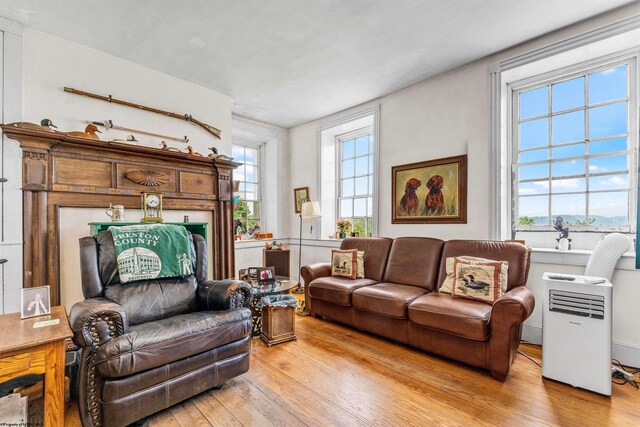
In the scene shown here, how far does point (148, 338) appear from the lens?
1664 mm

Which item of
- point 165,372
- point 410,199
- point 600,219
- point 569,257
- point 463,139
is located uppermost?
point 463,139

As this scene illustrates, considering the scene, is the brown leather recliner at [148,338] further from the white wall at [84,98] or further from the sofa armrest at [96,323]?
the white wall at [84,98]

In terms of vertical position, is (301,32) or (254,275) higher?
(301,32)

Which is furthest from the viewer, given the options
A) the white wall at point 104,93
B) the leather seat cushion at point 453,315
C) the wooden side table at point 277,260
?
the wooden side table at point 277,260

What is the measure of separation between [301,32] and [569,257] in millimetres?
3089

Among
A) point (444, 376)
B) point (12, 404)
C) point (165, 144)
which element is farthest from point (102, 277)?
point (444, 376)

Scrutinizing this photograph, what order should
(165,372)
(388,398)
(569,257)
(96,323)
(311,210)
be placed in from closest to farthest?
(96,323)
(165,372)
(388,398)
(569,257)
(311,210)

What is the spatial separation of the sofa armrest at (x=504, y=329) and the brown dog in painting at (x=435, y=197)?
1475 millimetres

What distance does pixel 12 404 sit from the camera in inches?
55.7

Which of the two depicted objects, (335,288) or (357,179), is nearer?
(335,288)

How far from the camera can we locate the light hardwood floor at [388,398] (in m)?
1.70

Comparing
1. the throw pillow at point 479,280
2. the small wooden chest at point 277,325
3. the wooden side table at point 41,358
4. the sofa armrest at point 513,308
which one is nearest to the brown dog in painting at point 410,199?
the throw pillow at point 479,280

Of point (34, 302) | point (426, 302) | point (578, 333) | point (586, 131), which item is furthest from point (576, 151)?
point (34, 302)

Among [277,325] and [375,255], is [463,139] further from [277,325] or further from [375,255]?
[277,325]
